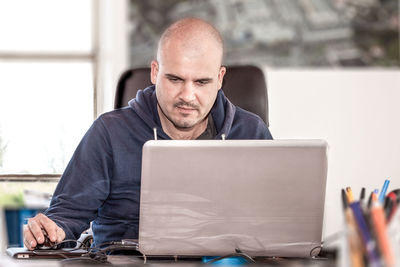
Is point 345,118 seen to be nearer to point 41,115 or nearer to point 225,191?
point 41,115

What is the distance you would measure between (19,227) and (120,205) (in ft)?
5.97

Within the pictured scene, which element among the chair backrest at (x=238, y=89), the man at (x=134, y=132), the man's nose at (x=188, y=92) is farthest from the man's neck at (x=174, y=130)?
the chair backrest at (x=238, y=89)

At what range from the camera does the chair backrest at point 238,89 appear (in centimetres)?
193

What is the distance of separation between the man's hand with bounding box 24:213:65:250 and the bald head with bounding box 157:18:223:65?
1.71 feet

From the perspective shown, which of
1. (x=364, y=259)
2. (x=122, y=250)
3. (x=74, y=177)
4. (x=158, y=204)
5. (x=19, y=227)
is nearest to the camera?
(x=364, y=259)

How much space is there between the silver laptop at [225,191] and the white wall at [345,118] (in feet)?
6.46

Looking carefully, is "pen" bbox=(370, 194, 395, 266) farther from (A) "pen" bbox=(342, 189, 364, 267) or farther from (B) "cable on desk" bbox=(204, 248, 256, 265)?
(B) "cable on desk" bbox=(204, 248, 256, 265)

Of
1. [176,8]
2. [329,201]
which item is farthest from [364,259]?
[176,8]

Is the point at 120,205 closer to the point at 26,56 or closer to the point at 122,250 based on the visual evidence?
the point at 122,250

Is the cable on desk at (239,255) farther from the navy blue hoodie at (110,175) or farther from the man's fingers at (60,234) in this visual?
the navy blue hoodie at (110,175)

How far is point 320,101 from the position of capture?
3.12 meters

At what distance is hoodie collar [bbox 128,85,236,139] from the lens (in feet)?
5.51

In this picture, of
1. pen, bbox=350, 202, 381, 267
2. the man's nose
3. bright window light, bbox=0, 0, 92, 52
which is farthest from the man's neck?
bright window light, bbox=0, 0, 92, 52

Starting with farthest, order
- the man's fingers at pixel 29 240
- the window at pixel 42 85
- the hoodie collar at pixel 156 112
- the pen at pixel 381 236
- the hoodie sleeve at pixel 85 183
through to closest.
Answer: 1. the window at pixel 42 85
2. the hoodie collar at pixel 156 112
3. the hoodie sleeve at pixel 85 183
4. the man's fingers at pixel 29 240
5. the pen at pixel 381 236
